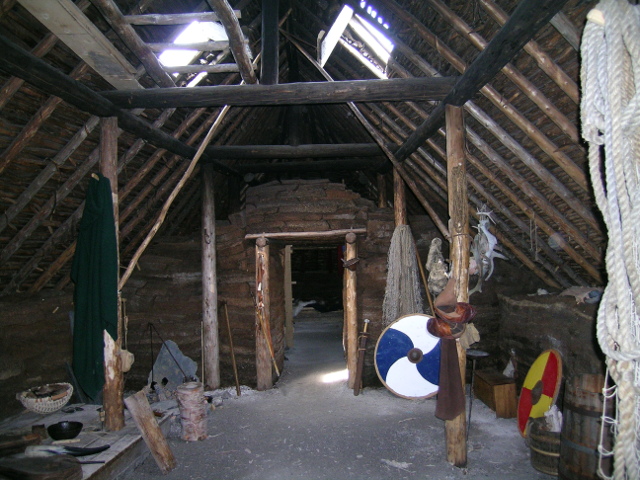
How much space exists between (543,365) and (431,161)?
104 inches

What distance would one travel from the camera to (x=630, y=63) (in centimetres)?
150

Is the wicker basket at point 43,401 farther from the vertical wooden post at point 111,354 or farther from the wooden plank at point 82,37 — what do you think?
the wooden plank at point 82,37

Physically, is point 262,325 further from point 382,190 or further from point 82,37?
point 82,37

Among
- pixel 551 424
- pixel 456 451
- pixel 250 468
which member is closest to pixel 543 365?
pixel 551 424

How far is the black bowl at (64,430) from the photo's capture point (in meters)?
3.83

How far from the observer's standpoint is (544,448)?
366cm

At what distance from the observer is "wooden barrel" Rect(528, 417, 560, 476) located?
360cm

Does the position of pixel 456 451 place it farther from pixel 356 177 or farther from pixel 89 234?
pixel 356 177

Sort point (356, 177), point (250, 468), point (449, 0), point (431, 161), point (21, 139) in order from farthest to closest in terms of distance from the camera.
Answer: point (356, 177)
point (431, 161)
point (250, 468)
point (21, 139)
point (449, 0)

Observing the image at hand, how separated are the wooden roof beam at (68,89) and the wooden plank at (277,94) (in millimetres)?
166

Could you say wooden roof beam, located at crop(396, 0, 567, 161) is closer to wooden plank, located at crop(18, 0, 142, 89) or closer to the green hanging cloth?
wooden plank, located at crop(18, 0, 142, 89)

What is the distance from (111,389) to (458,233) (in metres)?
3.65

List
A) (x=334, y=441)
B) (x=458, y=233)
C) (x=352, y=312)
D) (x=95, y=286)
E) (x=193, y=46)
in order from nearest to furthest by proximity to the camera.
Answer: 1. (x=193, y=46)
2. (x=458, y=233)
3. (x=95, y=286)
4. (x=334, y=441)
5. (x=352, y=312)

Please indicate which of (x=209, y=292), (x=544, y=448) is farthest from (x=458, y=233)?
(x=209, y=292)
